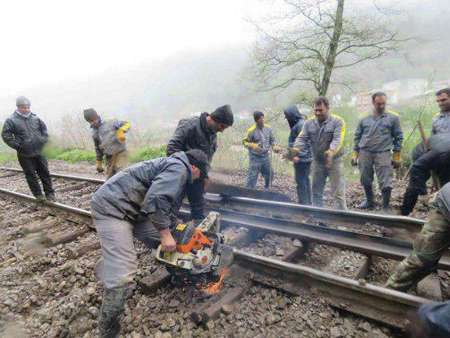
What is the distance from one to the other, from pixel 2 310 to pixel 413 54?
1284 centimetres

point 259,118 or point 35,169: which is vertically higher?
point 259,118

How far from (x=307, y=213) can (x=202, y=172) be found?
2.15 metres

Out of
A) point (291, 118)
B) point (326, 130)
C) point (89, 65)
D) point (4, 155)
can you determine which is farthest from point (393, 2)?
point (89, 65)

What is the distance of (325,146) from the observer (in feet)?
16.6

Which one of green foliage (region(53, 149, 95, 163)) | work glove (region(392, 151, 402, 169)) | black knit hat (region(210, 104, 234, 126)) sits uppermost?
black knit hat (region(210, 104, 234, 126))

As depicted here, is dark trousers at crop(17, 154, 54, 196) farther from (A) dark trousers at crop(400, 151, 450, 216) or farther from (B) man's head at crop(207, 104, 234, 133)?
(A) dark trousers at crop(400, 151, 450, 216)

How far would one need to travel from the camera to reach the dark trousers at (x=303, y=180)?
5730 mm

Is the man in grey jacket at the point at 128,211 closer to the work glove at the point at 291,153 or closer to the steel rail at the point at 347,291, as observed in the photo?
the steel rail at the point at 347,291

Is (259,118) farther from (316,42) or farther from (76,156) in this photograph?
(76,156)

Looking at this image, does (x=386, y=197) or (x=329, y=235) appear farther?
(x=386, y=197)

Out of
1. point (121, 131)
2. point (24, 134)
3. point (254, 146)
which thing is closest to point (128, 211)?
point (121, 131)

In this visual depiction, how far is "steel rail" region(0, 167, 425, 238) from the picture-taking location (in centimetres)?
392

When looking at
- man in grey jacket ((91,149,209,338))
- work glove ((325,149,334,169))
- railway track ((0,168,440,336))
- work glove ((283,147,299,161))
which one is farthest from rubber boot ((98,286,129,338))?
work glove ((283,147,299,161))

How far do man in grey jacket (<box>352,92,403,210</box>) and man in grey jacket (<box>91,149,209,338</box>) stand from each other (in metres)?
3.51
